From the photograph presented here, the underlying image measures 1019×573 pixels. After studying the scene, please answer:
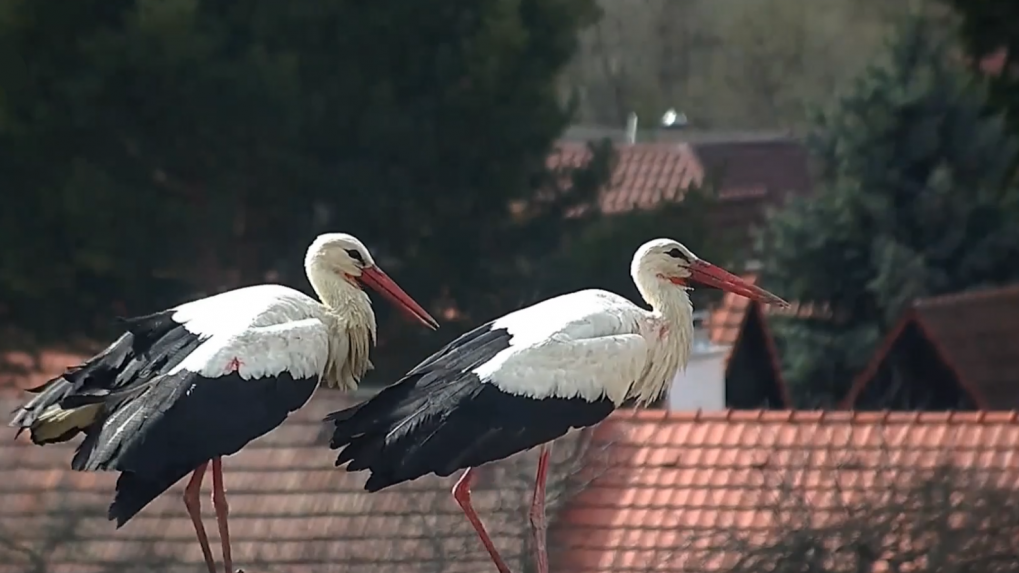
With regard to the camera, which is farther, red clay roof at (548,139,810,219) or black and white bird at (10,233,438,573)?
red clay roof at (548,139,810,219)

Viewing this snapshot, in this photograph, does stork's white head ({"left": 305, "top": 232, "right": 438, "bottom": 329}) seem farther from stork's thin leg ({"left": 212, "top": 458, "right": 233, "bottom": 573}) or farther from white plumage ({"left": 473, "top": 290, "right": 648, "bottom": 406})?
stork's thin leg ({"left": 212, "top": 458, "right": 233, "bottom": 573})

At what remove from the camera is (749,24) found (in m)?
31.1

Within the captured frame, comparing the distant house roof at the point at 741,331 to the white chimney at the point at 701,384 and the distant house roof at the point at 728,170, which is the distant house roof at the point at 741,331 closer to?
the white chimney at the point at 701,384

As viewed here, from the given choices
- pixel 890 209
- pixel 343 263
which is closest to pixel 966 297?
pixel 890 209

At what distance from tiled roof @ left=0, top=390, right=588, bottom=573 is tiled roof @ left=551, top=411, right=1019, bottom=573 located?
0.24 m

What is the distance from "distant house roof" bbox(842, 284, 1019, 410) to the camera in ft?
43.5

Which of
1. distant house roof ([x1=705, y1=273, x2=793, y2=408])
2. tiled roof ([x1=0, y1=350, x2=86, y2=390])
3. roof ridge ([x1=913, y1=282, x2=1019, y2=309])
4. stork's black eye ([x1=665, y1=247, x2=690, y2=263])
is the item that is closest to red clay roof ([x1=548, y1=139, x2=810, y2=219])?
distant house roof ([x1=705, y1=273, x2=793, y2=408])

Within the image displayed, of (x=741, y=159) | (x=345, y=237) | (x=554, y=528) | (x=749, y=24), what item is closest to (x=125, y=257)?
(x=554, y=528)

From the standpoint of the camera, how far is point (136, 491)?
16.8 feet

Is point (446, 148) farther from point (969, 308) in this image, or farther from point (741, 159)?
point (741, 159)

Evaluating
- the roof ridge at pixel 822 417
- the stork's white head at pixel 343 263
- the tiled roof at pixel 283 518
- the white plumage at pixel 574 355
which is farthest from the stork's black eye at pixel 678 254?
the roof ridge at pixel 822 417

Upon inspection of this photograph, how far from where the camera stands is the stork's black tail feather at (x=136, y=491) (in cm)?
506

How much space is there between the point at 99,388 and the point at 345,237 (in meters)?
0.78

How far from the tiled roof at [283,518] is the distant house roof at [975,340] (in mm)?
4887
